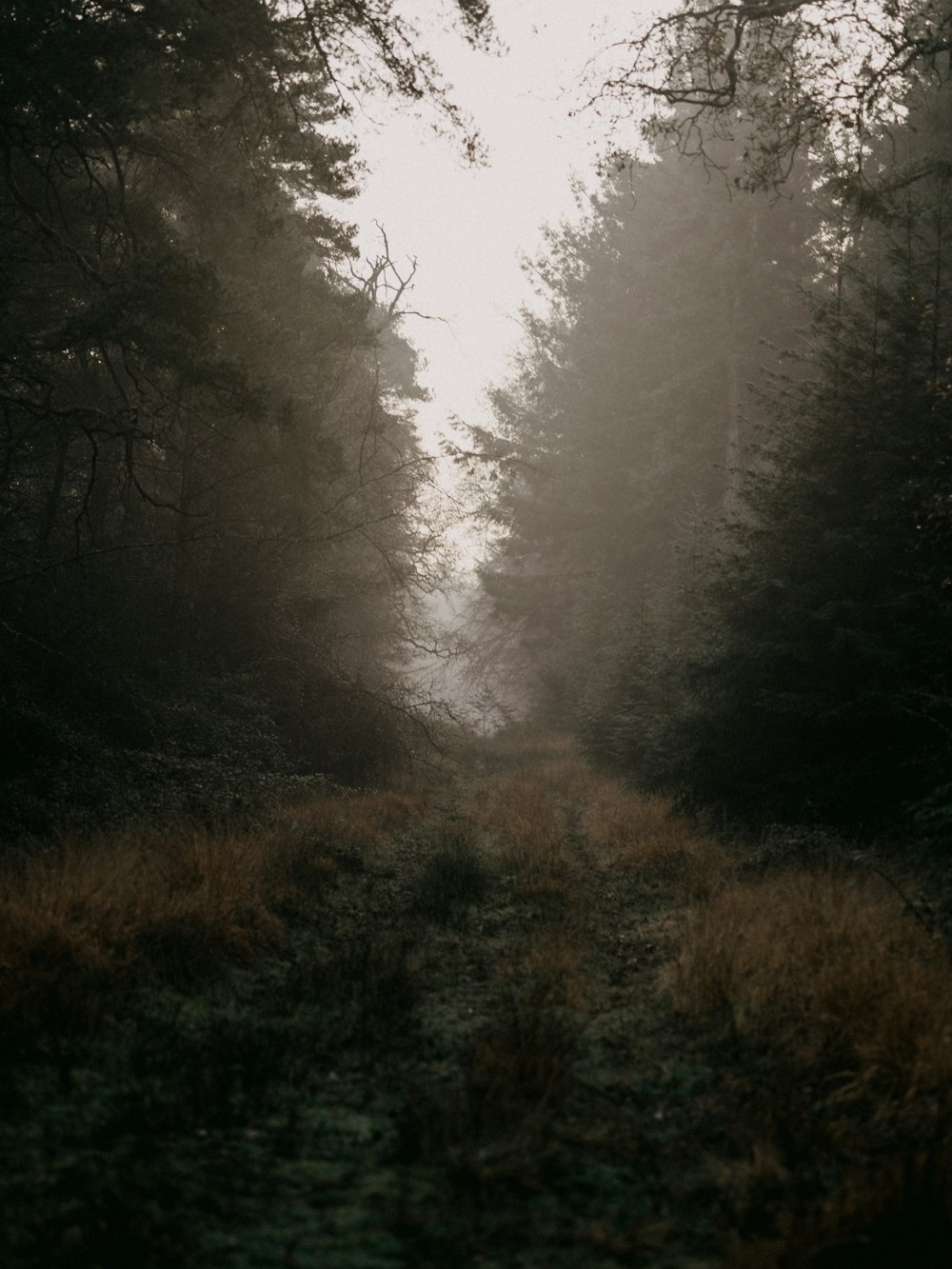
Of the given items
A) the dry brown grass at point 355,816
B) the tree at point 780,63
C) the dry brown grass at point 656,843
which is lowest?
the dry brown grass at point 355,816

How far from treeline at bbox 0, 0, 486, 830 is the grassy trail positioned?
4011 mm

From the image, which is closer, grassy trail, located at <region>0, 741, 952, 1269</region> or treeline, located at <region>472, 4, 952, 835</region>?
grassy trail, located at <region>0, 741, 952, 1269</region>

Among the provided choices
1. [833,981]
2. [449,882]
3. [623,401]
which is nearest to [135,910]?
[449,882]

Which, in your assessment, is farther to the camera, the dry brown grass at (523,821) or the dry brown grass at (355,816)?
the dry brown grass at (355,816)

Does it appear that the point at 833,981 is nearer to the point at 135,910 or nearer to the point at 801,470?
the point at 135,910

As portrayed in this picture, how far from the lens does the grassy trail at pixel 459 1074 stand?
3.05 metres

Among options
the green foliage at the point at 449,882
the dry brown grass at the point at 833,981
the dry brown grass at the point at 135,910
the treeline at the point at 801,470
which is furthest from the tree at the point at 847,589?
the dry brown grass at the point at 135,910

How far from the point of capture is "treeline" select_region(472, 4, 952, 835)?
9062mm

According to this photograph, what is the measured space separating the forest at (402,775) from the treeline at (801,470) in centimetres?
8

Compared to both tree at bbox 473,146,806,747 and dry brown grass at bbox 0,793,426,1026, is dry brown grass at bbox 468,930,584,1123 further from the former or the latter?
tree at bbox 473,146,806,747

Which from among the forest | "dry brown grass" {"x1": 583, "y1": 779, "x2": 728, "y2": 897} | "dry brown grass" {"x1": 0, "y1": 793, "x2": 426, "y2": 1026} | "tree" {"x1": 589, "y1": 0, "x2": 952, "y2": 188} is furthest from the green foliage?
"tree" {"x1": 589, "y1": 0, "x2": 952, "y2": 188}

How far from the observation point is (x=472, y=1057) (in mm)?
4430

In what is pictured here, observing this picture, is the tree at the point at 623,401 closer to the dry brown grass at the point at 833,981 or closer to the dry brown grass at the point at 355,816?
the dry brown grass at the point at 355,816

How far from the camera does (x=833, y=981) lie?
4.80 meters
